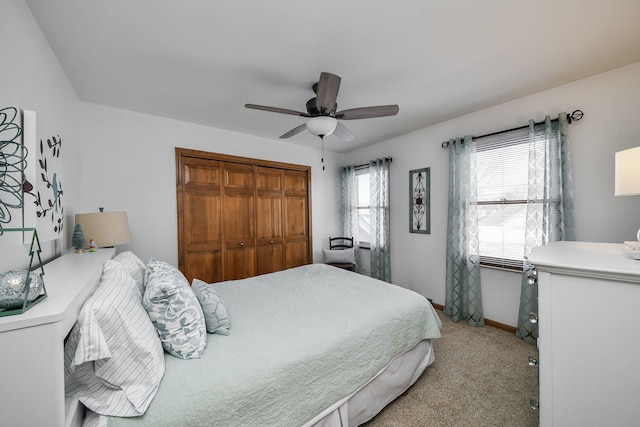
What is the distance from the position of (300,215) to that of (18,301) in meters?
3.76

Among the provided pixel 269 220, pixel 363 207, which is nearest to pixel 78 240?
pixel 269 220

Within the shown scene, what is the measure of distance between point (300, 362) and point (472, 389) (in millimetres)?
1557

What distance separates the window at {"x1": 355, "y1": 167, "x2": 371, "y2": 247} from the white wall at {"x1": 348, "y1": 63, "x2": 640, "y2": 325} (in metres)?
0.53

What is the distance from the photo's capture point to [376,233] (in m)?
4.22

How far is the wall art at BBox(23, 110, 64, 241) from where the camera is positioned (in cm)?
133

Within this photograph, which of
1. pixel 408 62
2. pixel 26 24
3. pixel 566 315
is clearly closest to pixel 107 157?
pixel 26 24

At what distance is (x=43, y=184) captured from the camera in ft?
5.34

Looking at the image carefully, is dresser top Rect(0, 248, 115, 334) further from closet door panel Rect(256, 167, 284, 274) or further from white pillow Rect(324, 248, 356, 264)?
white pillow Rect(324, 248, 356, 264)

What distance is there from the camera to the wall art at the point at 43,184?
1.33m

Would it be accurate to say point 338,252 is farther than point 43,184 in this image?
Yes

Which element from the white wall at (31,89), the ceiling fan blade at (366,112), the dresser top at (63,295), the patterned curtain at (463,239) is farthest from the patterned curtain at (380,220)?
the white wall at (31,89)

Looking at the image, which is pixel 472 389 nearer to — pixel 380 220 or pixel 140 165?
pixel 380 220

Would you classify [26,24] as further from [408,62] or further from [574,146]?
[574,146]

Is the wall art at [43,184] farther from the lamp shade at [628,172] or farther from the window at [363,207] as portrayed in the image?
the window at [363,207]
